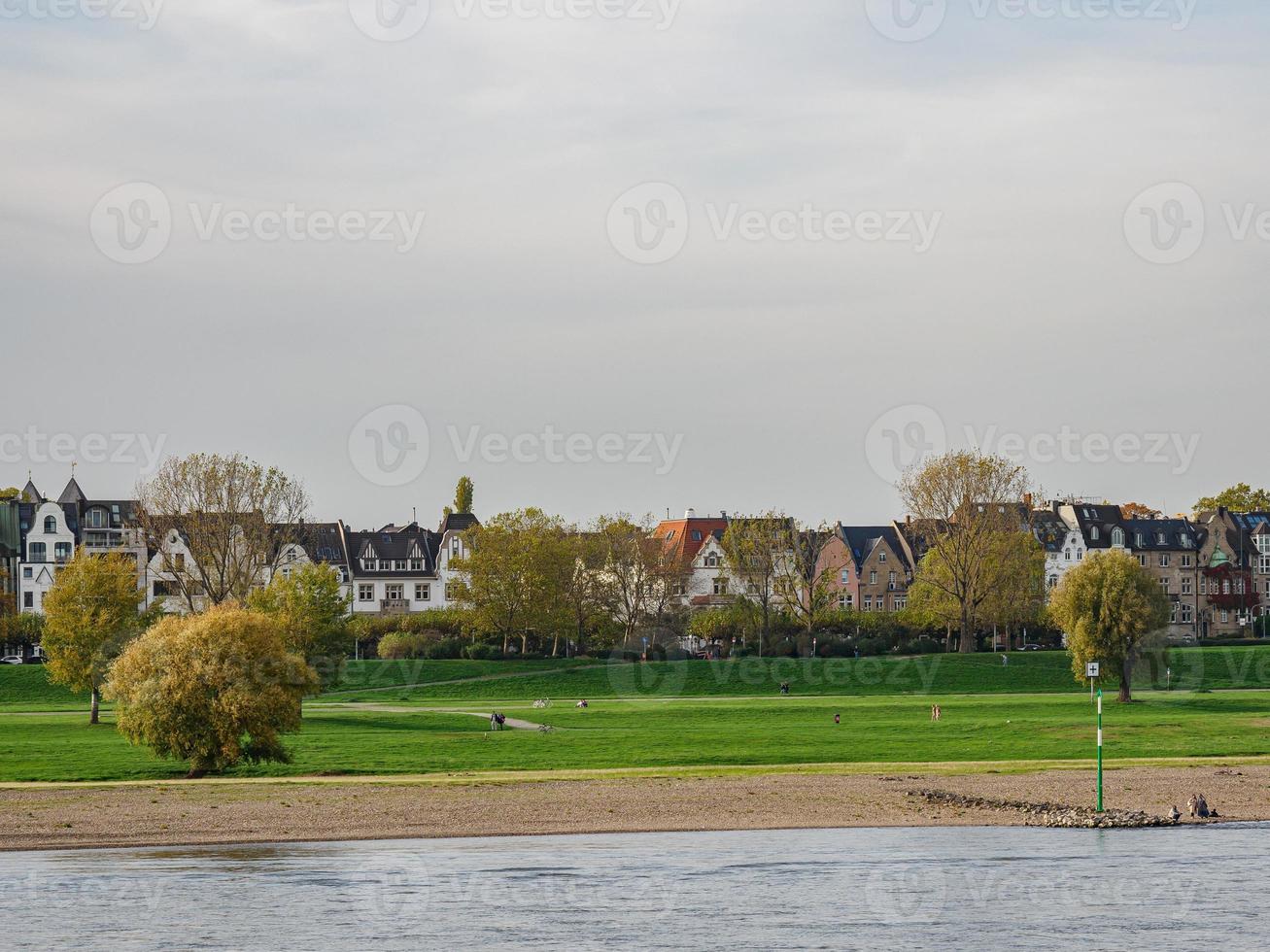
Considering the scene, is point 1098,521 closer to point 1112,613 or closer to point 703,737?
point 1112,613

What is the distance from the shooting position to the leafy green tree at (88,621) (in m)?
75.4

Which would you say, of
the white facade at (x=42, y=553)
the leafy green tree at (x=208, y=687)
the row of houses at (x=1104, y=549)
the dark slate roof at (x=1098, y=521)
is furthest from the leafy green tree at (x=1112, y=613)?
the white facade at (x=42, y=553)

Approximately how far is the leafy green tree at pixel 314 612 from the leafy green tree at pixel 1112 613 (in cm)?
3942

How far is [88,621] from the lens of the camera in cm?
7588

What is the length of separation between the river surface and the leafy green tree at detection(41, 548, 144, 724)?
36.3 meters

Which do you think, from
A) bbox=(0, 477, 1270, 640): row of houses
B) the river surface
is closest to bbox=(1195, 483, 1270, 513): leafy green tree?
bbox=(0, 477, 1270, 640): row of houses

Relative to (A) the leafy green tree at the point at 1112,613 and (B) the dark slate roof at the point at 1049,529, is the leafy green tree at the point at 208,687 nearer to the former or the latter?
(A) the leafy green tree at the point at 1112,613

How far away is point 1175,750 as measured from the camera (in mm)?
59875

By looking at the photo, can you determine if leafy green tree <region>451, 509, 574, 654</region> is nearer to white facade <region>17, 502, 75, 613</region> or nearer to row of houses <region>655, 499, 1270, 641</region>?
row of houses <region>655, 499, 1270, 641</region>

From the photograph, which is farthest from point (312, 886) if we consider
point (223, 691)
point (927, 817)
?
point (927, 817)

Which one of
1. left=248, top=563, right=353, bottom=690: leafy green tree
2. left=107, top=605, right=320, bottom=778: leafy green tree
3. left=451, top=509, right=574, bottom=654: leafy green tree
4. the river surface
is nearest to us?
the river surface

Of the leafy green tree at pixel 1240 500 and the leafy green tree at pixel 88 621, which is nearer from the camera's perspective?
the leafy green tree at pixel 88 621

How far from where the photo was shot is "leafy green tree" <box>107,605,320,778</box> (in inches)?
1984

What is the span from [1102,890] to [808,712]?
40682mm
